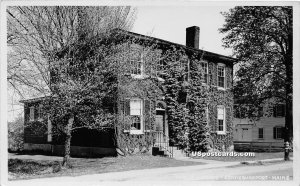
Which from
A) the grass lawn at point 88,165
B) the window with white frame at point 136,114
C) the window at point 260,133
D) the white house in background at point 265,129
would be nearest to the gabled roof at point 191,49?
the window with white frame at point 136,114

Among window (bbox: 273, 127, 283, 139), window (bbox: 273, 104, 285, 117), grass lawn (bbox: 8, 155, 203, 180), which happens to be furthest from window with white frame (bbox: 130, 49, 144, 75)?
window (bbox: 273, 127, 283, 139)

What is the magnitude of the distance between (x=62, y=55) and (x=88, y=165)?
4.83m

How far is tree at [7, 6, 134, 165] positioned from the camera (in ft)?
51.2

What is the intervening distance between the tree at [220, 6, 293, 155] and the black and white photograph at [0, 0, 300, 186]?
76 millimetres

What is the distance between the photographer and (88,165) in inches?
680

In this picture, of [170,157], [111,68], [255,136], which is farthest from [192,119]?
[255,136]

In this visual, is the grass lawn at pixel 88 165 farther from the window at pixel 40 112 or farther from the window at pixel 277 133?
the window at pixel 277 133

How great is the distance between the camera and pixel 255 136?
42.9m

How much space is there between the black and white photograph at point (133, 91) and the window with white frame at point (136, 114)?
54 millimetres

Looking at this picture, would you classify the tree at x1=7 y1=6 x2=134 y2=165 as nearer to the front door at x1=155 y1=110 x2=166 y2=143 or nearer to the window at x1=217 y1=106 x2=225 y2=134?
the front door at x1=155 y1=110 x2=166 y2=143

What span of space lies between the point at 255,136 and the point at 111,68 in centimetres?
3002

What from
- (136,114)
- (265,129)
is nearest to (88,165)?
(136,114)

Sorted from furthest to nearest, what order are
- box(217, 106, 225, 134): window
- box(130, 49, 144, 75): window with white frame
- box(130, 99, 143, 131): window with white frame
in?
box(217, 106, 225, 134): window < box(130, 99, 143, 131): window with white frame < box(130, 49, 144, 75): window with white frame

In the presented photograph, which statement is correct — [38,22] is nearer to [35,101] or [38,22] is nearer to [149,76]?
[35,101]
